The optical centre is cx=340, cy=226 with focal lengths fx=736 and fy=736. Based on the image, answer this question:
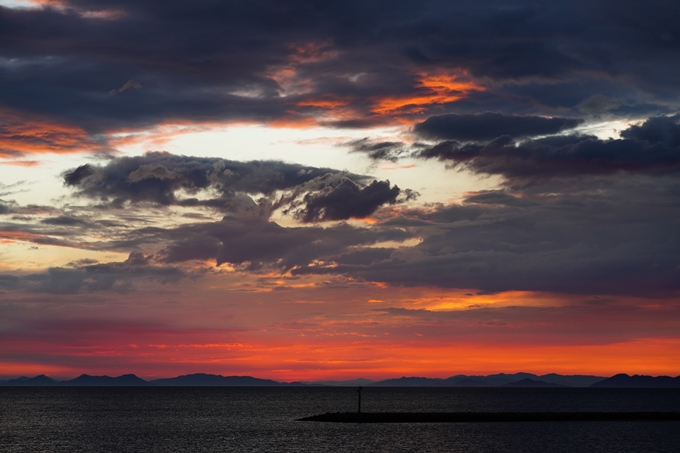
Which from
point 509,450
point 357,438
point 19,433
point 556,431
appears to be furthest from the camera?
point 19,433

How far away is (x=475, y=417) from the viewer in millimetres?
130500

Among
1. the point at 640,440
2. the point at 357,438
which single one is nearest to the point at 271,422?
the point at 357,438

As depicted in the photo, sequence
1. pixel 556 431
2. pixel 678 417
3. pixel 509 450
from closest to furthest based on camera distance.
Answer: pixel 509 450
pixel 556 431
pixel 678 417

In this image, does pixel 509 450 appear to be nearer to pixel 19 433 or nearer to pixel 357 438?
pixel 357 438

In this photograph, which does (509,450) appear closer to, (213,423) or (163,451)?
(163,451)

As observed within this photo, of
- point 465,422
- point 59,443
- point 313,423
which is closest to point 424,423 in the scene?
point 465,422

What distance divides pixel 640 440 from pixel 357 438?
128 ft

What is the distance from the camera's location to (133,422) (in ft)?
477

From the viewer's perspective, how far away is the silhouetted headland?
4830 inches

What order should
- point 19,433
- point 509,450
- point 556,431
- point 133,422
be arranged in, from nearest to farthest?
1. point 509,450
2. point 556,431
3. point 19,433
4. point 133,422

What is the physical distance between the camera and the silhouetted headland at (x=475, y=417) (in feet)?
403

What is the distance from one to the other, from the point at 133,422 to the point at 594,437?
8771cm

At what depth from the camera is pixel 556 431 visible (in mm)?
110875

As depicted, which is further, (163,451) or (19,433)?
(19,433)
